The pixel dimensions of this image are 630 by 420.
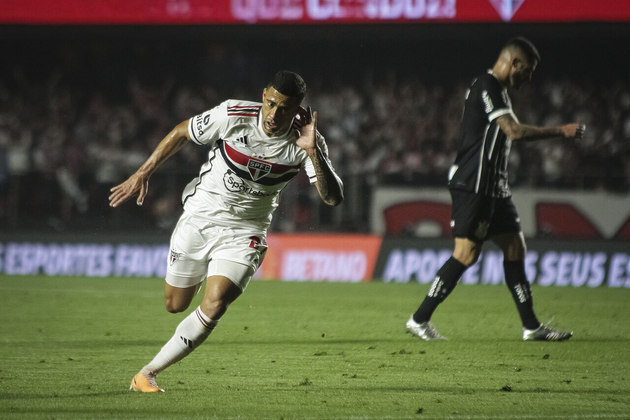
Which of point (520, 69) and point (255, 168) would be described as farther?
point (520, 69)

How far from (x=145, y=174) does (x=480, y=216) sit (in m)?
3.12

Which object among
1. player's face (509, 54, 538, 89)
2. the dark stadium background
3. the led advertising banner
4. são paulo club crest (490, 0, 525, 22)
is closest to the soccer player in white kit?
player's face (509, 54, 538, 89)

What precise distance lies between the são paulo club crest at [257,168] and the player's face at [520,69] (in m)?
2.60

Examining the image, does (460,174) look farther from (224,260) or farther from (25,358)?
(25,358)

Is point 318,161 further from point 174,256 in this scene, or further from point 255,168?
point 174,256

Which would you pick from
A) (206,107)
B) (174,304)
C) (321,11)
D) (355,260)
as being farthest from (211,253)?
(206,107)

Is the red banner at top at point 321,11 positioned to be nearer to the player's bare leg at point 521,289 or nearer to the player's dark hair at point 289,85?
the player's bare leg at point 521,289

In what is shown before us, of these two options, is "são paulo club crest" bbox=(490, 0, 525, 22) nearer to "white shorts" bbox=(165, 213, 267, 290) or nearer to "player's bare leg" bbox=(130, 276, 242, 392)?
"white shorts" bbox=(165, 213, 267, 290)

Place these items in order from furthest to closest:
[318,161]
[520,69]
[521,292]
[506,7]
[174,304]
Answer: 1. [506,7]
2. [521,292]
3. [520,69]
4. [174,304]
5. [318,161]

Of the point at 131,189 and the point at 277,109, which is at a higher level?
the point at 277,109

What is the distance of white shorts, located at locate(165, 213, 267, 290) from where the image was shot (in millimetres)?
5906

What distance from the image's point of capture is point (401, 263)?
14.5 m

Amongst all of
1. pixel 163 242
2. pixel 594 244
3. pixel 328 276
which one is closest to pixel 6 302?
pixel 163 242

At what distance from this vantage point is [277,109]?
567 cm
